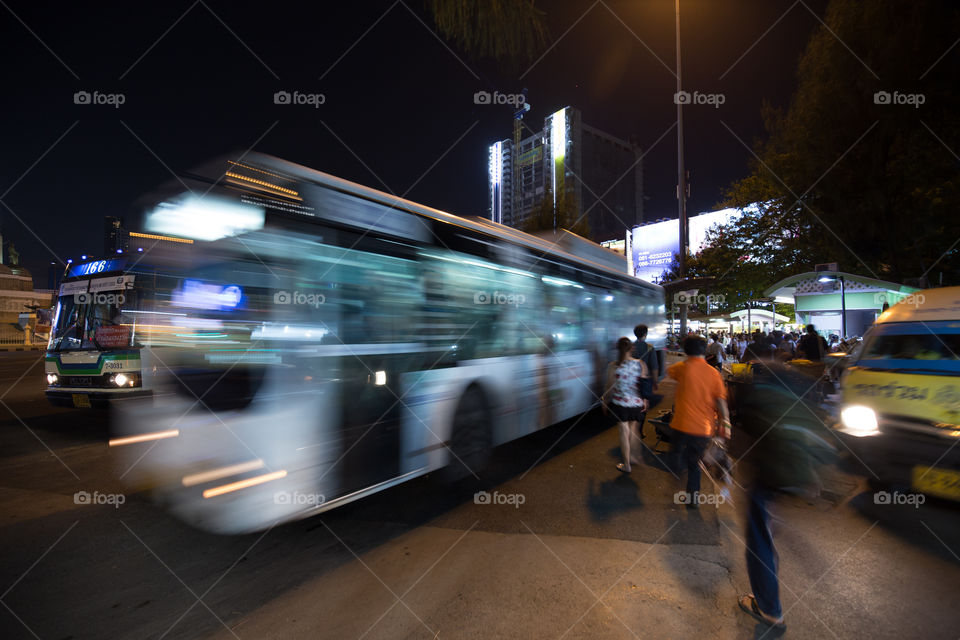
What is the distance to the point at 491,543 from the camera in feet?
12.6

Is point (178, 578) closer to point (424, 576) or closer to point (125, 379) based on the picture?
point (424, 576)

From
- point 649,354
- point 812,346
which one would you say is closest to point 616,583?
point 649,354

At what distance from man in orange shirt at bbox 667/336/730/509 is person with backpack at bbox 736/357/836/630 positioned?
1177 mm

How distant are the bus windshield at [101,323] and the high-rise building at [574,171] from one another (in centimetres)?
6040

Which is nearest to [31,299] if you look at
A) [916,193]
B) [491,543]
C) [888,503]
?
[491,543]

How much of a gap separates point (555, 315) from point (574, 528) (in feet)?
10.8

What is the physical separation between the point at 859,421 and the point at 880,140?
1128cm

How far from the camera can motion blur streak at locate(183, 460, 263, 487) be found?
3.31 metres

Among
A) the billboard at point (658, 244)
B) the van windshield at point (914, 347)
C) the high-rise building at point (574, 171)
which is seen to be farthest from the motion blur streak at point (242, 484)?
the high-rise building at point (574, 171)

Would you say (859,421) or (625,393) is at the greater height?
(625,393)

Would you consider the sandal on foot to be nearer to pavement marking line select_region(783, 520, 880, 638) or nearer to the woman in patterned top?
pavement marking line select_region(783, 520, 880, 638)

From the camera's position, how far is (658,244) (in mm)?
52094

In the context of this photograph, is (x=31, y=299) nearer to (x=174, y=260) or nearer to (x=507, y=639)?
(x=174, y=260)

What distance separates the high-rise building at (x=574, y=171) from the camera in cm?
6981
